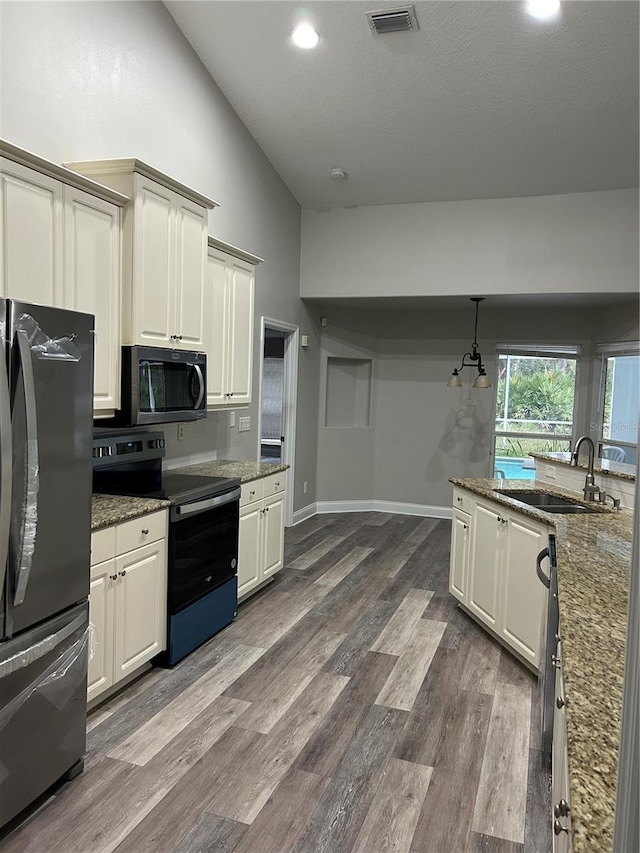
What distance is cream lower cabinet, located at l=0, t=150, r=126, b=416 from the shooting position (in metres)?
2.41

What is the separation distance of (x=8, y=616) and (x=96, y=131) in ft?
8.37

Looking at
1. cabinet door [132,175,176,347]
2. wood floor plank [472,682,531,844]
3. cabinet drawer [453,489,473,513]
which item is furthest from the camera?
cabinet drawer [453,489,473,513]

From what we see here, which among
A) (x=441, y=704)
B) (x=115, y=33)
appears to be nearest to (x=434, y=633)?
(x=441, y=704)

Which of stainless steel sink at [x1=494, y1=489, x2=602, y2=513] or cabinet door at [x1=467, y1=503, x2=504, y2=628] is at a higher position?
stainless steel sink at [x1=494, y1=489, x2=602, y2=513]

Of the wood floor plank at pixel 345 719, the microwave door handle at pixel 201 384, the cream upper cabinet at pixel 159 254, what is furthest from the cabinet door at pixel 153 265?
the wood floor plank at pixel 345 719

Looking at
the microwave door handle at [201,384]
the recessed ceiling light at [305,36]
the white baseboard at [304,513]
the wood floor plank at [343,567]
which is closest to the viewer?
the microwave door handle at [201,384]

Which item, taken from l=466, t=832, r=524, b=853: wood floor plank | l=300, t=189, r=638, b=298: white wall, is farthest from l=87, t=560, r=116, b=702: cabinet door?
l=300, t=189, r=638, b=298: white wall

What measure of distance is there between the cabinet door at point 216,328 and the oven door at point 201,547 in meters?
0.80

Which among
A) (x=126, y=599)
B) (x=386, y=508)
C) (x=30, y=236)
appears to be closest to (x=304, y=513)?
(x=386, y=508)

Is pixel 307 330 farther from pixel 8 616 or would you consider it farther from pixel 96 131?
pixel 8 616

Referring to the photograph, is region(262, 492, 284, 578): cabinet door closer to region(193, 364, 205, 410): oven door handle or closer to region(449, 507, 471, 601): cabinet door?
region(193, 364, 205, 410): oven door handle

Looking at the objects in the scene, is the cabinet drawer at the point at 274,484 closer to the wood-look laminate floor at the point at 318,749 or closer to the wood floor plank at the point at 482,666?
the wood-look laminate floor at the point at 318,749

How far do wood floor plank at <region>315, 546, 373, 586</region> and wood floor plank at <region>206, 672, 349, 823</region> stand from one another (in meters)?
1.59

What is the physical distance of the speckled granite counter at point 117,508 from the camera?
2.59 meters
